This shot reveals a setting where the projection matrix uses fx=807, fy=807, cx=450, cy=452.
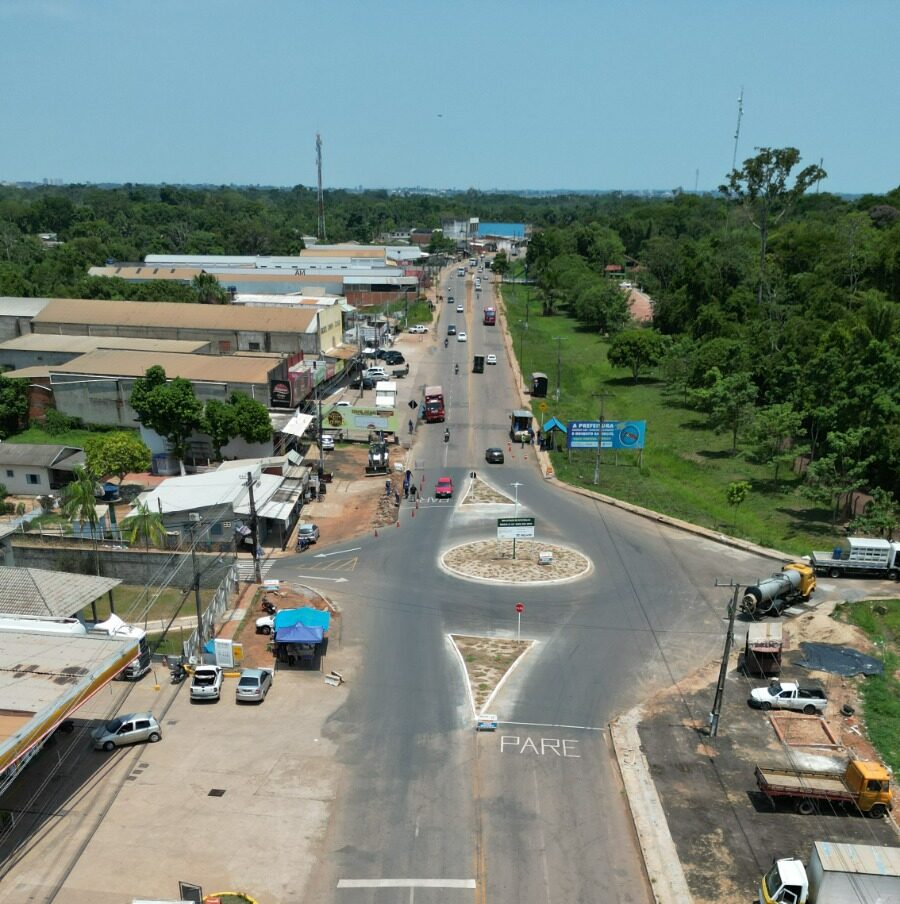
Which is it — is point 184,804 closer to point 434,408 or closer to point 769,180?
point 434,408

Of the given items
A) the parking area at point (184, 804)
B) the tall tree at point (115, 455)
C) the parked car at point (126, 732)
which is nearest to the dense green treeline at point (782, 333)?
the parking area at point (184, 804)

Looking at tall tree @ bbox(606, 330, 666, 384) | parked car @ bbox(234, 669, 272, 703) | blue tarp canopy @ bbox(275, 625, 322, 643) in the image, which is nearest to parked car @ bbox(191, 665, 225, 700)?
parked car @ bbox(234, 669, 272, 703)

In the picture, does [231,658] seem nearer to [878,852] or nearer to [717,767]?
[717,767]

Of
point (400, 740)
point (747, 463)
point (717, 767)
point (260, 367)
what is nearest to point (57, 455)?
point (260, 367)

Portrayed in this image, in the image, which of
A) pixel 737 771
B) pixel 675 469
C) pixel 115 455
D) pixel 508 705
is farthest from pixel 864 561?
pixel 115 455

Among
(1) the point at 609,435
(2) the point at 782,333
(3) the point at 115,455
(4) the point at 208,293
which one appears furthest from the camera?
(4) the point at 208,293

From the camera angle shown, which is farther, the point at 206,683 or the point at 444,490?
the point at 444,490
